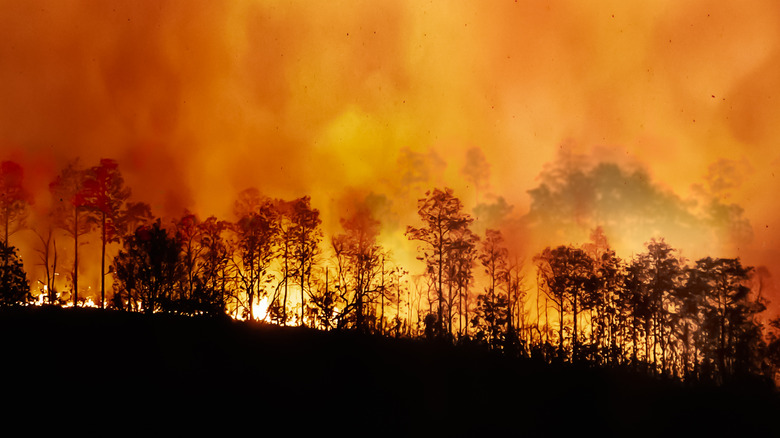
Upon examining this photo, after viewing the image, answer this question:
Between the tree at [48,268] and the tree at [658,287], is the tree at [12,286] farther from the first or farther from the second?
the tree at [658,287]

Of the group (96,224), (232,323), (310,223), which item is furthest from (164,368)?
(96,224)

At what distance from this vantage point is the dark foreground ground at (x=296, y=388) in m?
15.5

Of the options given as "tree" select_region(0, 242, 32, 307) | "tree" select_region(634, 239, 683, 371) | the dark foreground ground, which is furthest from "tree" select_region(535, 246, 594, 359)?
"tree" select_region(0, 242, 32, 307)

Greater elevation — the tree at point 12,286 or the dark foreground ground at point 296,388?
the tree at point 12,286

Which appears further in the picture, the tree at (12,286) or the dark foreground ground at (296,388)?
the tree at (12,286)

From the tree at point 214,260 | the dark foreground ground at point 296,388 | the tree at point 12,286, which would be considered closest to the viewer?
the dark foreground ground at point 296,388

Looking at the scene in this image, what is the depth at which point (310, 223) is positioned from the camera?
5866 cm

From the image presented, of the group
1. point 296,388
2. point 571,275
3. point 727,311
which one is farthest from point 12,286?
point 727,311

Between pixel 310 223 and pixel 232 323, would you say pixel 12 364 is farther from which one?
pixel 310 223

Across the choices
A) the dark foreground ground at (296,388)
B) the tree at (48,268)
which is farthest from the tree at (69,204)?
the dark foreground ground at (296,388)

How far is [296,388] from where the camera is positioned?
60.8ft

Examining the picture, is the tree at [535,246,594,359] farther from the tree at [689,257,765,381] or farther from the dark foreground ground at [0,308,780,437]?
the dark foreground ground at [0,308,780,437]

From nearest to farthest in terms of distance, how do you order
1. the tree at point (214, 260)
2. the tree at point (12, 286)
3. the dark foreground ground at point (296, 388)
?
the dark foreground ground at point (296, 388) < the tree at point (12, 286) < the tree at point (214, 260)

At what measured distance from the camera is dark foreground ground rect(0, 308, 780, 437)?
1554 cm
